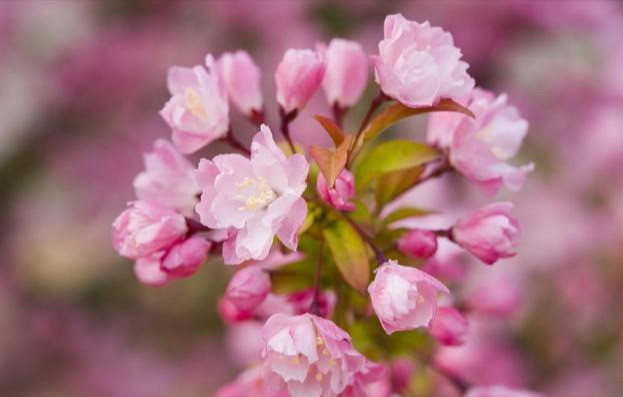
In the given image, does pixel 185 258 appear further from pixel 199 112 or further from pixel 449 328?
pixel 449 328

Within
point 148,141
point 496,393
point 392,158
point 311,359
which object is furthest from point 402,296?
point 148,141

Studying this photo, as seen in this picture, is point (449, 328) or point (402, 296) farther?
point (449, 328)

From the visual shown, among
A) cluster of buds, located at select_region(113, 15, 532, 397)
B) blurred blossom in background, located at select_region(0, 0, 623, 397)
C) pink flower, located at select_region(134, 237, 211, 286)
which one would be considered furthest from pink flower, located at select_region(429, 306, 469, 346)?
blurred blossom in background, located at select_region(0, 0, 623, 397)

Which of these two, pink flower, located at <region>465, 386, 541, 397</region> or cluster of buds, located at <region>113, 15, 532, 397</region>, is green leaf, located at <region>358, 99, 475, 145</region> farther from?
pink flower, located at <region>465, 386, 541, 397</region>

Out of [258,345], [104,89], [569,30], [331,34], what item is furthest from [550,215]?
[104,89]

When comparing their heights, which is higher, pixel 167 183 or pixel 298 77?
pixel 298 77
